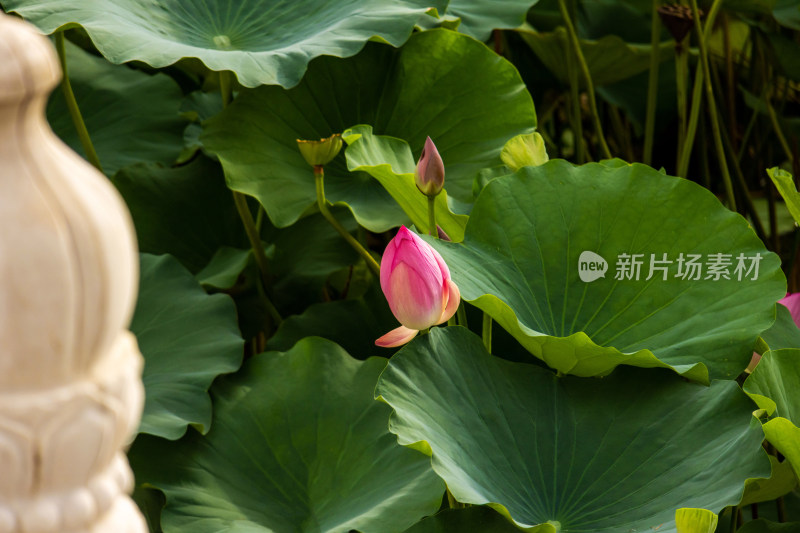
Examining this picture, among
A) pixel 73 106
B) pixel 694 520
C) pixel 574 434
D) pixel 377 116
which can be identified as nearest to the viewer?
pixel 694 520

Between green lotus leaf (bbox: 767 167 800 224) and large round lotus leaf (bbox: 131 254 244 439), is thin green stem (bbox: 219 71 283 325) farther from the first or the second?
green lotus leaf (bbox: 767 167 800 224)

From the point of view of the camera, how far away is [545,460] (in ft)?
2.93

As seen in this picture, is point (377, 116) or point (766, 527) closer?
point (766, 527)

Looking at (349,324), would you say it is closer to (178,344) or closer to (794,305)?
(178,344)

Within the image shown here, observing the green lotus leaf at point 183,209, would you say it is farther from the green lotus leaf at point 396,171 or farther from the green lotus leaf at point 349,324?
the green lotus leaf at point 396,171

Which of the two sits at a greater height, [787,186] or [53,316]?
[53,316]

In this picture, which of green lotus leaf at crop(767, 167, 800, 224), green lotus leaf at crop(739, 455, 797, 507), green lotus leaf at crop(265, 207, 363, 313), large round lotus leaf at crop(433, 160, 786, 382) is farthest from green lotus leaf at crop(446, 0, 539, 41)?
green lotus leaf at crop(739, 455, 797, 507)

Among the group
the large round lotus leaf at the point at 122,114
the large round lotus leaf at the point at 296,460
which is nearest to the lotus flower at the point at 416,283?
the large round lotus leaf at the point at 296,460

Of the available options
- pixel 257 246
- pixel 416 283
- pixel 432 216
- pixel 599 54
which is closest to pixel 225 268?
pixel 257 246

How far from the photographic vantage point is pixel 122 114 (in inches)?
58.2

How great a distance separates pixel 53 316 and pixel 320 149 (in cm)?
80

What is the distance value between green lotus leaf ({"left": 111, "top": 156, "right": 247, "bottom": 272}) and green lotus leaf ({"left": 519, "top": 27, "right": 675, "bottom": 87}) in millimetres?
732

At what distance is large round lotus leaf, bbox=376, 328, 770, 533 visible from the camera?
32.3 inches

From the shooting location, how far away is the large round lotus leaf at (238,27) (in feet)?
3.59
